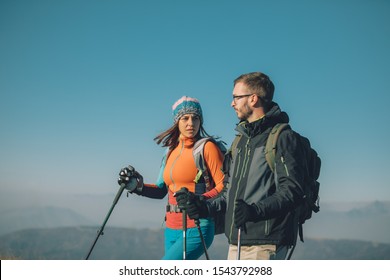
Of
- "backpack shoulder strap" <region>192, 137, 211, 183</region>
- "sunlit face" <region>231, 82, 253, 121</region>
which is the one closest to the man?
"sunlit face" <region>231, 82, 253, 121</region>

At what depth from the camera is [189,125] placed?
6.29 meters

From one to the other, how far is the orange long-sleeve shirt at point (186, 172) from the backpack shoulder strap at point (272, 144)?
5.93 feet

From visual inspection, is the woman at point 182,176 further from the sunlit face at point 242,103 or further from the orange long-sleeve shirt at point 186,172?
the sunlit face at point 242,103

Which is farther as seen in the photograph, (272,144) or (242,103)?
(242,103)

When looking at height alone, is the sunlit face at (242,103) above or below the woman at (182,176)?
above

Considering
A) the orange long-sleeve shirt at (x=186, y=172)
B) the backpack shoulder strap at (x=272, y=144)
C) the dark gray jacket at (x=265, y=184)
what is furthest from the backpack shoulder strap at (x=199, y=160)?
the backpack shoulder strap at (x=272, y=144)

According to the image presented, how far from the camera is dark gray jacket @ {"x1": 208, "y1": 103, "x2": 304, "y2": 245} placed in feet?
12.7

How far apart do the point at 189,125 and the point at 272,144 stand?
2374mm

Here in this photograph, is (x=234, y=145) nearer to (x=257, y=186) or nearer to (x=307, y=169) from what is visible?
(x=257, y=186)

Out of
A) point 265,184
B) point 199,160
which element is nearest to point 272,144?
point 265,184

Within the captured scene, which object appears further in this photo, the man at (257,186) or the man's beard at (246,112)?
the man's beard at (246,112)

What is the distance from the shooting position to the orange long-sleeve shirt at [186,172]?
5.95 metres
